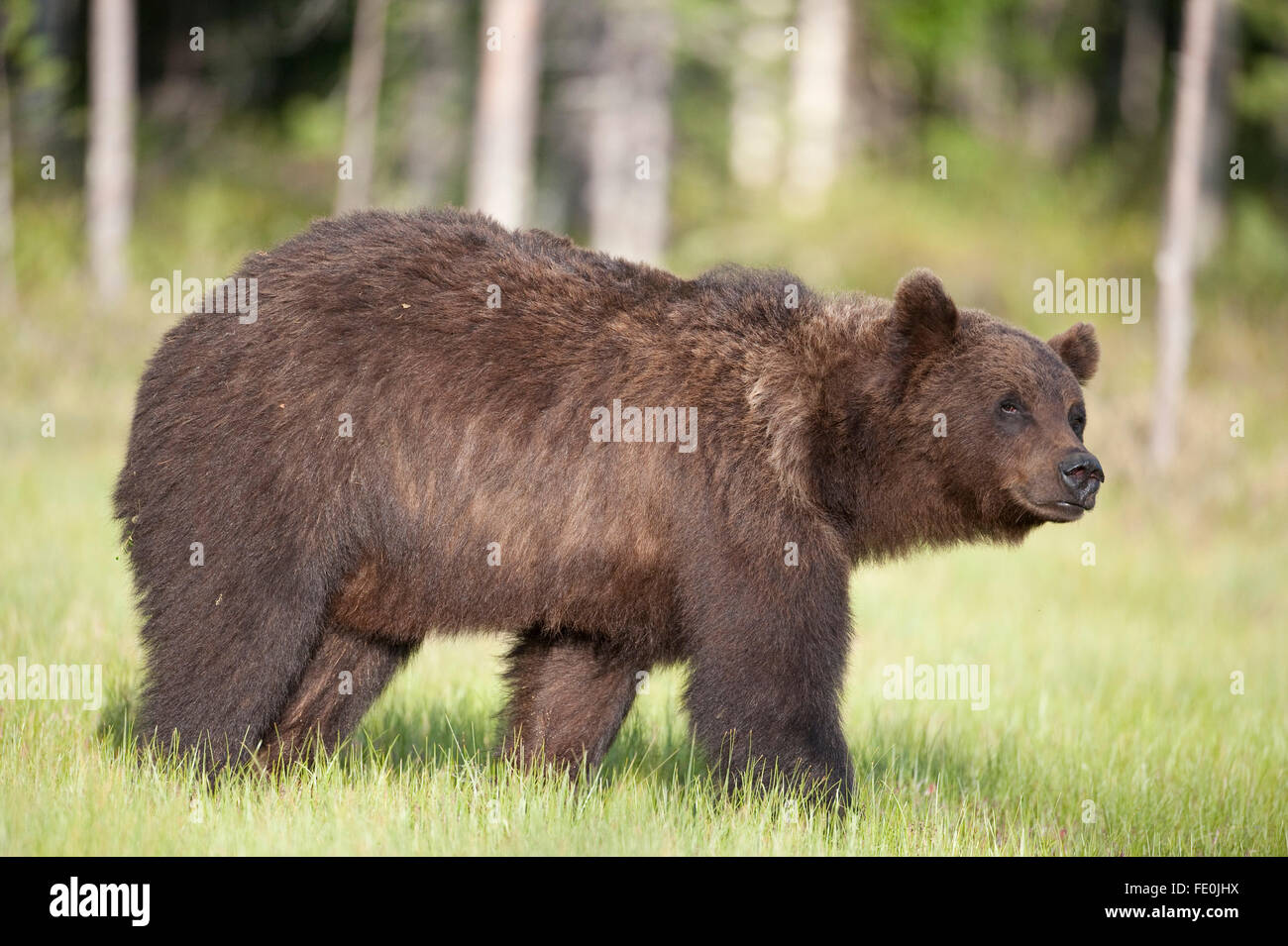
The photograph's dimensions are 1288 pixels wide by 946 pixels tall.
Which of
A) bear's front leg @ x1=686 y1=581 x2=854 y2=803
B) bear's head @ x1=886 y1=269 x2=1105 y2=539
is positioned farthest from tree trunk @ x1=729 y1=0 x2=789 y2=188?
bear's front leg @ x1=686 y1=581 x2=854 y2=803

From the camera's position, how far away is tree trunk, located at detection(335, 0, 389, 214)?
25625 millimetres

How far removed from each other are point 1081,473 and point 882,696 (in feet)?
12.5

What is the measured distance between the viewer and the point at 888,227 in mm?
28609

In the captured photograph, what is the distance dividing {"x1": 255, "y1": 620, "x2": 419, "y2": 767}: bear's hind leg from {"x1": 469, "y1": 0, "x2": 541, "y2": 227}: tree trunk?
11.9 meters

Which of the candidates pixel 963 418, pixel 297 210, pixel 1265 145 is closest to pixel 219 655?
pixel 963 418

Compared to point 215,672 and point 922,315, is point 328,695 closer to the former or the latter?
point 215,672

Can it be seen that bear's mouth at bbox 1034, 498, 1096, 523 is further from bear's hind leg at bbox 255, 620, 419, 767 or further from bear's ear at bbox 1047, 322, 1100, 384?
bear's hind leg at bbox 255, 620, 419, 767

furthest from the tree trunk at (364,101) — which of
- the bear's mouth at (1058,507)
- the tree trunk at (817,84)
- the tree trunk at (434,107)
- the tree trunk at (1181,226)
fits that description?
the bear's mouth at (1058,507)

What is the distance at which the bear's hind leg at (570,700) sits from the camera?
261 inches

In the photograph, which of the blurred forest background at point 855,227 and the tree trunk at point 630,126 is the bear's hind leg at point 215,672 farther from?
the tree trunk at point 630,126

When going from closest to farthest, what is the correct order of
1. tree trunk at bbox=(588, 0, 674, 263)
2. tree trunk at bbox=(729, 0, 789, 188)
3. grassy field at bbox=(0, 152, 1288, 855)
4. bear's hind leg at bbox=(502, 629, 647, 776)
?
grassy field at bbox=(0, 152, 1288, 855), bear's hind leg at bbox=(502, 629, 647, 776), tree trunk at bbox=(588, 0, 674, 263), tree trunk at bbox=(729, 0, 789, 188)

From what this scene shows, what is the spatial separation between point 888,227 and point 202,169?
14027 mm

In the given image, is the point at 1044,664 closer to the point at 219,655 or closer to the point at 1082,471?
the point at 1082,471

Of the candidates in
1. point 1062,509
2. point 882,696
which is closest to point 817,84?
point 882,696
